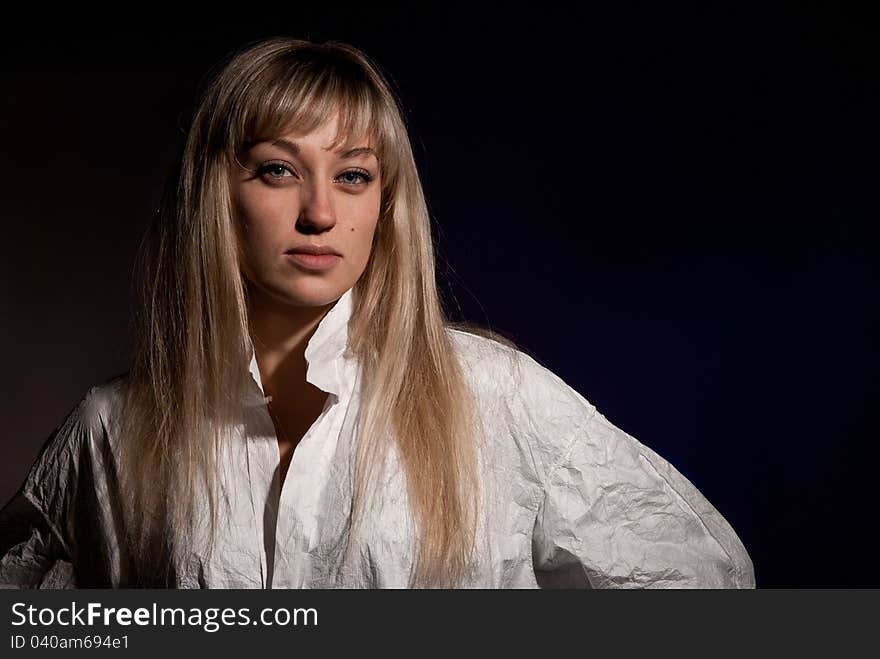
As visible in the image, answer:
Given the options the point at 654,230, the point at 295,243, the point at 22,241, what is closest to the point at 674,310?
the point at 654,230

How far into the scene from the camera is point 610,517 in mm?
1396

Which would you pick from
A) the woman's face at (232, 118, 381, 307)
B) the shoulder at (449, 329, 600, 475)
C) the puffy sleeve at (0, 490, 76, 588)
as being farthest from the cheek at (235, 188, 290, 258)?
the puffy sleeve at (0, 490, 76, 588)

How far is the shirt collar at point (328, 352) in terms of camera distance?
4.44 ft

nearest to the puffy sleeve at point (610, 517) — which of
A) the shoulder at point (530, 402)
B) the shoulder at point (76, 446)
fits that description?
the shoulder at point (530, 402)

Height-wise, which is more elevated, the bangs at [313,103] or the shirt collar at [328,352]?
the bangs at [313,103]

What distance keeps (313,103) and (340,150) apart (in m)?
0.06

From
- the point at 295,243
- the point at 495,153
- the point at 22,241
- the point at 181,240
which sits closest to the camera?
the point at 295,243

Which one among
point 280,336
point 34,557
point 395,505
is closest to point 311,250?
point 280,336

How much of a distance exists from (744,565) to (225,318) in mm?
735

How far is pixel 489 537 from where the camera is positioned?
136cm

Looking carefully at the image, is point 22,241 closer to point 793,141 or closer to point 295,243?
point 295,243

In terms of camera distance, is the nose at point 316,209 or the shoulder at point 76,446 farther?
the shoulder at point 76,446

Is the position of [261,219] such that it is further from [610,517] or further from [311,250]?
[610,517]

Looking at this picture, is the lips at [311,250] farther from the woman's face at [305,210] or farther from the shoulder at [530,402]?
the shoulder at [530,402]
